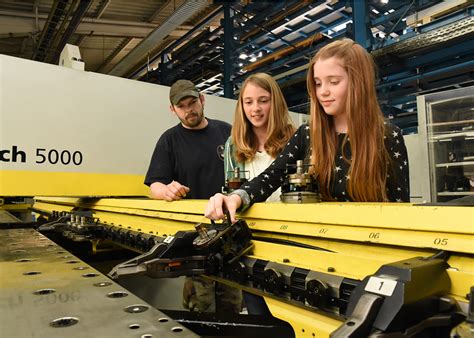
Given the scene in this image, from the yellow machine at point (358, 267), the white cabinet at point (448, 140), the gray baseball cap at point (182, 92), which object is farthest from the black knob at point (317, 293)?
the white cabinet at point (448, 140)

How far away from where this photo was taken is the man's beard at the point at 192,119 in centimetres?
198

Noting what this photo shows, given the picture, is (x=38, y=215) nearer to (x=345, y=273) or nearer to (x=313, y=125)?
(x=313, y=125)

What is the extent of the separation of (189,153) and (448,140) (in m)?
1.72

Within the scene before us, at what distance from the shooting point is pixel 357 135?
1087 mm

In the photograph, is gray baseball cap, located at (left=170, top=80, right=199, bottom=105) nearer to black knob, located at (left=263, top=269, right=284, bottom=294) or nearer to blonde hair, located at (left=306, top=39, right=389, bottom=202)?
blonde hair, located at (left=306, top=39, right=389, bottom=202)

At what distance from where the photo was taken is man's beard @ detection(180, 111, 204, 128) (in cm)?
198

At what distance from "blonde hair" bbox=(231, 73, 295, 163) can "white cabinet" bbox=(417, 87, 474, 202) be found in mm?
1511

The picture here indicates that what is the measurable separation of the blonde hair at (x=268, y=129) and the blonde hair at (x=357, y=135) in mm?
353

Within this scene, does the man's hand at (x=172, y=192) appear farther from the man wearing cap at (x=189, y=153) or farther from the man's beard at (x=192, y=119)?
the man's beard at (x=192, y=119)

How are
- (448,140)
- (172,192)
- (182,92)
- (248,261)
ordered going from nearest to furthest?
1. (248,261)
2. (172,192)
3. (182,92)
4. (448,140)

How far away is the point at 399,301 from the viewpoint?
19.9 inches

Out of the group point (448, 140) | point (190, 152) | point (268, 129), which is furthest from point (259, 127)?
point (448, 140)

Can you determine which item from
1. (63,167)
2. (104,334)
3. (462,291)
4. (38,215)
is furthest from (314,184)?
(38,215)

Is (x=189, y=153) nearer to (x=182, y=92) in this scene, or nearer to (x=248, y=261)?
(x=182, y=92)
